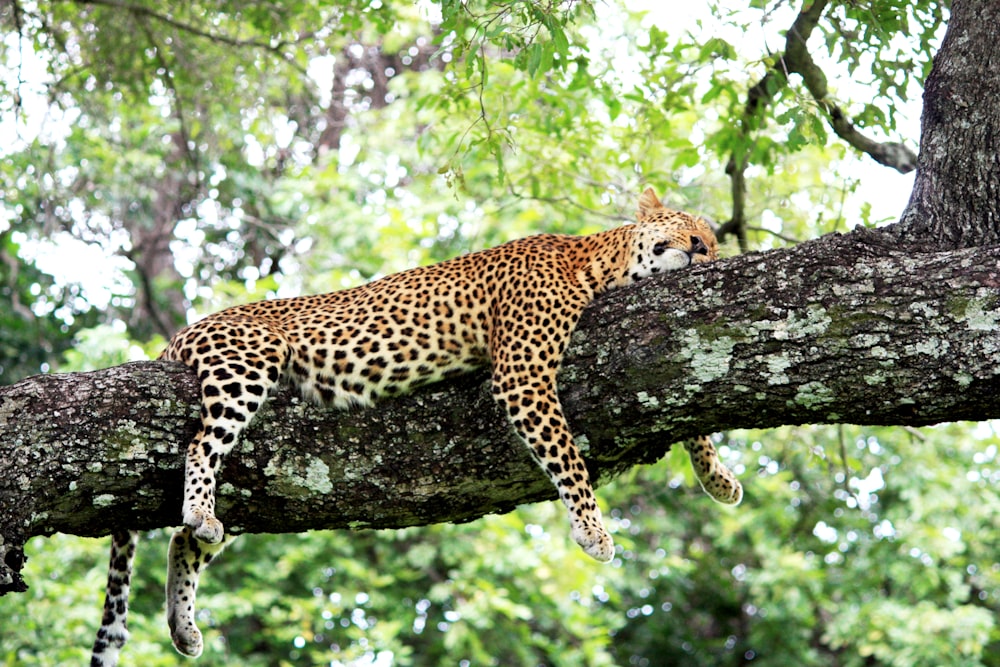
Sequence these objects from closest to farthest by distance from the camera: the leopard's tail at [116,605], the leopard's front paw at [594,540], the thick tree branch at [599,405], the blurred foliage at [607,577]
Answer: the thick tree branch at [599,405]
the leopard's front paw at [594,540]
the leopard's tail at [116,605]
the blurred foliage at [607,577]

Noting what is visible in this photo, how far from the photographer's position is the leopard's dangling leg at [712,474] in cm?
718

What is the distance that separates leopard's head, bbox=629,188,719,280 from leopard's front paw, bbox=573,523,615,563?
63.3 inches

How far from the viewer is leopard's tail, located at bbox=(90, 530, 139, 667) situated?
6621 mm

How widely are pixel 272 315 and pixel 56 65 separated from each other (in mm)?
6545

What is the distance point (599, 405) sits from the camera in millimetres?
5816

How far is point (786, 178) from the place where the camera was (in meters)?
10.7

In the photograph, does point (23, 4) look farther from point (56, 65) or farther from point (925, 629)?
point (925, 629)

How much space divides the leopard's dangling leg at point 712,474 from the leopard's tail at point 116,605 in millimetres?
3263

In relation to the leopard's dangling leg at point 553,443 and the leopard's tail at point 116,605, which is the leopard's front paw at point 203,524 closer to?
the leopard's tail at point 116,605

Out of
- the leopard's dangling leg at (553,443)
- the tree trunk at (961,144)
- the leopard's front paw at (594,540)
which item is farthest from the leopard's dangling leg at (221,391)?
the tree trunk at (961,144)

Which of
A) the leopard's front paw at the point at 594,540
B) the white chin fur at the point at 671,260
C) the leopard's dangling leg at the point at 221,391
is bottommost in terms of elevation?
the leopard's front paw at the point at 594,540

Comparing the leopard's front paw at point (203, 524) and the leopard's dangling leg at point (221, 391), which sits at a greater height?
the leopard's dangling leg at point (221, 391)

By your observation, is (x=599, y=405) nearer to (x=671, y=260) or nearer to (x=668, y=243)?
(x=671, y=260)

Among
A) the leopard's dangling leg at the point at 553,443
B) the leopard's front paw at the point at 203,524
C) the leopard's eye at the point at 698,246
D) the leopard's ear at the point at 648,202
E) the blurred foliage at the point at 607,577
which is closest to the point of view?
the leopard's front paw at the point at 203,524
